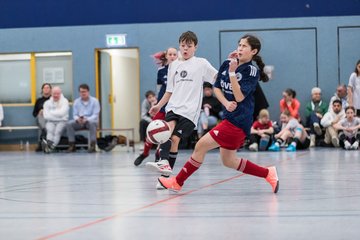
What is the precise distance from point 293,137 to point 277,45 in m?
3.25

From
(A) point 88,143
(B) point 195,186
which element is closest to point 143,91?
(A) point 88,143

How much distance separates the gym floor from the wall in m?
7.97

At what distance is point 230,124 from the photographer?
720 cm

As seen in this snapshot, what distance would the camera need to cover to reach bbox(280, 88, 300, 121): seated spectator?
17547 millimetres

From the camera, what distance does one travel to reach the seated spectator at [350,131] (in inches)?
623

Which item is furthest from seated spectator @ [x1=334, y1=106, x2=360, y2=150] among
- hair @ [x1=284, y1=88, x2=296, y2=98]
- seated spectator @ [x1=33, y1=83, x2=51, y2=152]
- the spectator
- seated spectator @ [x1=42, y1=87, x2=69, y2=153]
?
seated spectator @ [x1=33, y1=83, x2=51, y2=152]

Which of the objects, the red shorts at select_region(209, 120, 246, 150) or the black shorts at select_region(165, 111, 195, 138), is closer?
the red shorts at select_region(209, 120, 246, 150)

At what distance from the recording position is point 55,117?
1758cm

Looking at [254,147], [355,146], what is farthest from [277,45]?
[355,146]

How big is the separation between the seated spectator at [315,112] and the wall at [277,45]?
795mm

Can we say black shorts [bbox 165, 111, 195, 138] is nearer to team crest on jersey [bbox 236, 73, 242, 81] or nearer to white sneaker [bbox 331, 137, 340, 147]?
team crest on jersey [bbox 236, 73, 242, 81]

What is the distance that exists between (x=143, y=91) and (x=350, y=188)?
38.6 feet

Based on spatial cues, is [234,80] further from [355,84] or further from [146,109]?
[146,109]

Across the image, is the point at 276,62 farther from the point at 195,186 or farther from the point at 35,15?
the point at 195,186
